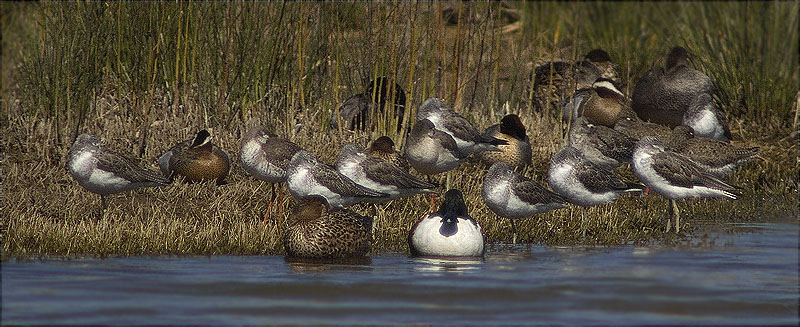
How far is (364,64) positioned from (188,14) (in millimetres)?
2636

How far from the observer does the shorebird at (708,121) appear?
15438 millimetres

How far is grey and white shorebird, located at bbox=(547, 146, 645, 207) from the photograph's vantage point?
11.1 meters

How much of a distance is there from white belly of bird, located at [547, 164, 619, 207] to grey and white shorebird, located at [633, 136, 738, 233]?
0.63 meters

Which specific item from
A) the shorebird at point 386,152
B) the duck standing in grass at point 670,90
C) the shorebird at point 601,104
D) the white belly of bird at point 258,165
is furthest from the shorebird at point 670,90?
the white belly of bird at point 258,165

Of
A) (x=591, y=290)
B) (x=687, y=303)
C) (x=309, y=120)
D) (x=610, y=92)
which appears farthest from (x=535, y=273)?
(x=610, y=92)

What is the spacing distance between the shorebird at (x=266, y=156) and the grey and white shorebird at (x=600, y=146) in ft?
12.2

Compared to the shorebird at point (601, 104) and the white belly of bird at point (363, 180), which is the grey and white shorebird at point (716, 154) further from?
the white belly of bird at point (363, 180)

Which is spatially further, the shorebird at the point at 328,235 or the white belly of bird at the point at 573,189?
the white belly of bird at the point at 573,189

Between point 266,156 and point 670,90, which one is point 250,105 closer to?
point 266,156

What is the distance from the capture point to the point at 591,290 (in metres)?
7.97

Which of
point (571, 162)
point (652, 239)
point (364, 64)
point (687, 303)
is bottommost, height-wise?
point (687, 303)

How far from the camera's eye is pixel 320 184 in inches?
404

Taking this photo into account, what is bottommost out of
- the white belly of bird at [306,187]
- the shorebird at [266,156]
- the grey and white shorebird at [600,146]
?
the white belly of bird at [306,187]

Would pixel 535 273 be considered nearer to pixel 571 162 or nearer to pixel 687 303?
pixel 687 303
